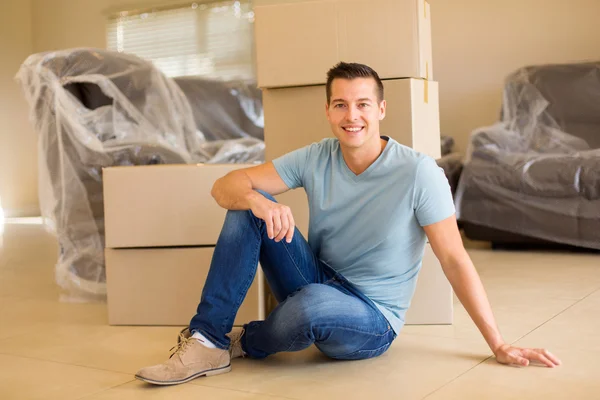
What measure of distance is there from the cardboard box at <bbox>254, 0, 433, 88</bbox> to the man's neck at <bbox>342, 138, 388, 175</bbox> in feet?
1.45

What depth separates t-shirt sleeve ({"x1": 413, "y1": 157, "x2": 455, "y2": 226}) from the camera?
1.64m

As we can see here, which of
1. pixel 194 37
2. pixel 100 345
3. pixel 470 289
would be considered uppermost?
pixel 194 37

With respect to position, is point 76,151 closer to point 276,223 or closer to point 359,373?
point 276,223

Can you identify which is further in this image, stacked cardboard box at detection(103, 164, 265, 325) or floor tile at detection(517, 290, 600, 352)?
stacked cardboard box at detection(103, 164, 265, 325)

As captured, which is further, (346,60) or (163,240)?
(163,240)

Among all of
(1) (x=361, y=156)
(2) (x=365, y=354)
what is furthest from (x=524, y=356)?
(1) (x=361, y=156)

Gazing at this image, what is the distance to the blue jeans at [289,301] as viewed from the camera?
5.29ft

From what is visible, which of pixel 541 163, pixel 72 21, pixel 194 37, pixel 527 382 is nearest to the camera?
pixel 527 382

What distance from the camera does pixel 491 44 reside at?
456 cm

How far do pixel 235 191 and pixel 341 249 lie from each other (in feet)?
0.90

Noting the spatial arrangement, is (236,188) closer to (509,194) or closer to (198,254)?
(198,254)

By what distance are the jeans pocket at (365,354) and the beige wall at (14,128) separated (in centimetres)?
567

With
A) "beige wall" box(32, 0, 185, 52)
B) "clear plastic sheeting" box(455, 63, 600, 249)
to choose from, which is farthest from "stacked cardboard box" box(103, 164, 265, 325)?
"beige wall" box(32, 0, 185, 52)

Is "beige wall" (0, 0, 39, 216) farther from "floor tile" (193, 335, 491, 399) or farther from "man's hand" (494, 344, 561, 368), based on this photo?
"man's hand" (494, 344, 561, 368)
